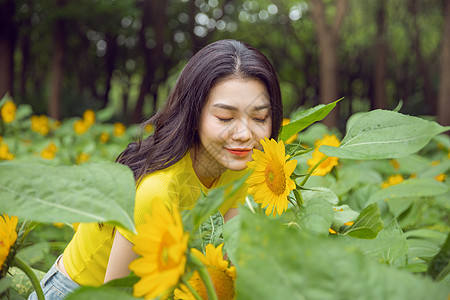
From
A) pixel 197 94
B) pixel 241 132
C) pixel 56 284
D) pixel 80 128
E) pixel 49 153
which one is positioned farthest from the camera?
pixel 80 128

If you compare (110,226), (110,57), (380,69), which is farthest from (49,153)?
(110,57)

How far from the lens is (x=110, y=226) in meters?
1.21

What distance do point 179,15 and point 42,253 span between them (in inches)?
532

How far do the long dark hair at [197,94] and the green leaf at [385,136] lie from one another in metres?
0.32

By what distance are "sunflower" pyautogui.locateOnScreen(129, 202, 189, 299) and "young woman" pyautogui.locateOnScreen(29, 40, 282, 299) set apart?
0.47 meters

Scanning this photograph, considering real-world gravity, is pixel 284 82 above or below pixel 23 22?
below

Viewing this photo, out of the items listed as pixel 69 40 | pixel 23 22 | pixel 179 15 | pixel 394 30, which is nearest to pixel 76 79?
pixel 69 40

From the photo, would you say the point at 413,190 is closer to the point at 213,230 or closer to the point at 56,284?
the point at 213,230

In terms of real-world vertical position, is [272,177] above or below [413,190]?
above

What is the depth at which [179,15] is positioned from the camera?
14.1 m

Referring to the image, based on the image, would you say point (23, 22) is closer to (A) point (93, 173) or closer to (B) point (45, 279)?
(B) point (45, 279)

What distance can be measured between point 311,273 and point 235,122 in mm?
656

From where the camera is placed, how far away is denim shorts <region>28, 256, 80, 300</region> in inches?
50.0

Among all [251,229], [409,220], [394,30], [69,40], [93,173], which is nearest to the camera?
[251,229]
